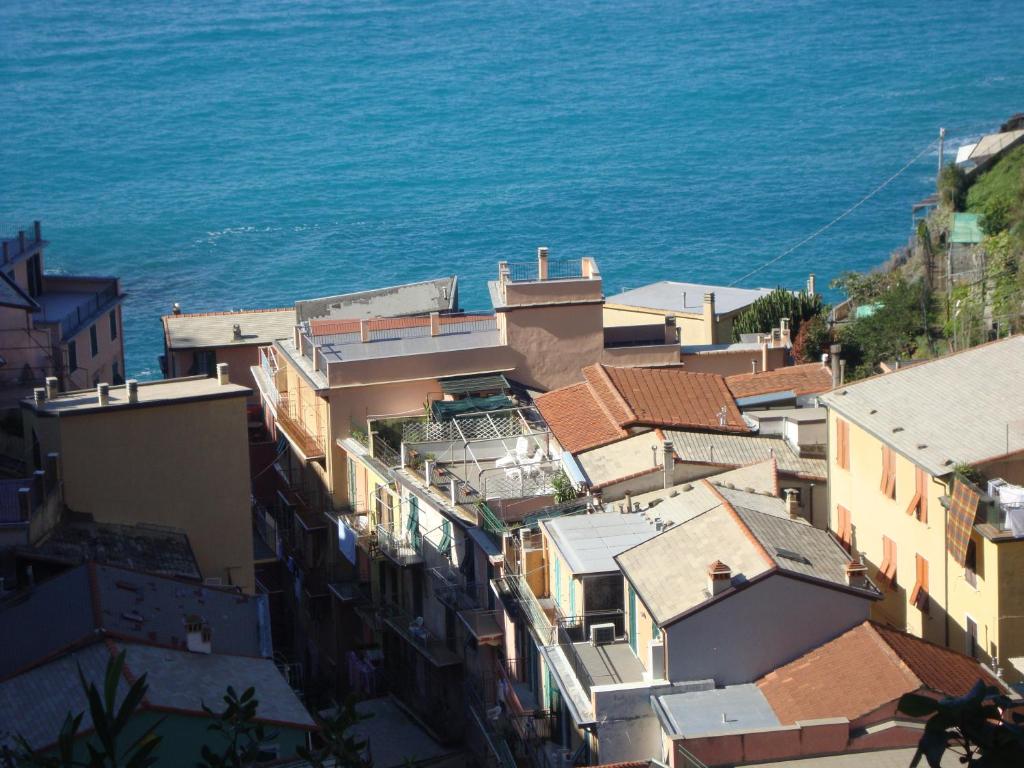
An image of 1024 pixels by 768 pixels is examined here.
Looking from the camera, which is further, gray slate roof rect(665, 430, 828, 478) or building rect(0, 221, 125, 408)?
building rect(0, 221, 125, 408)

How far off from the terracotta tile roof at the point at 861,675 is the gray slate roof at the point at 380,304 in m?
22.0

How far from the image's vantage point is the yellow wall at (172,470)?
2541 cm

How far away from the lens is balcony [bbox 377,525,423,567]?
2906cm

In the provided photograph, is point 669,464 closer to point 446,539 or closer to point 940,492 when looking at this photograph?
point 446,539

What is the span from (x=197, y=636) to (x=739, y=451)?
11.1 m

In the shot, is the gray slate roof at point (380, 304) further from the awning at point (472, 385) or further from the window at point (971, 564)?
the window at point (971, 564)

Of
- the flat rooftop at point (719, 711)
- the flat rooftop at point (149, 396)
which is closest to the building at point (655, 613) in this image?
the flat rooftop at point (719, 711)

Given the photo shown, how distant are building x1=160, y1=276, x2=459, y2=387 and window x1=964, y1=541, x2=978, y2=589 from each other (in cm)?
2137

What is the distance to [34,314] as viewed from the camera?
3750cm

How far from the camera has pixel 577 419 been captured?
29.9 meters

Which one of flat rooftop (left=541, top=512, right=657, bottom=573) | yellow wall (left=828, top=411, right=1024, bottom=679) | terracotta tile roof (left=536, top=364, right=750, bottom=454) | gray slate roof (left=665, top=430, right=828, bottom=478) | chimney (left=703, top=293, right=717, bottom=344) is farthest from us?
chimney (left=703, top=293, right=717, bottom=344)

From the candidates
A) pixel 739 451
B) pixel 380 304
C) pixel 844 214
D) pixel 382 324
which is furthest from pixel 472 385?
pixel 844 214

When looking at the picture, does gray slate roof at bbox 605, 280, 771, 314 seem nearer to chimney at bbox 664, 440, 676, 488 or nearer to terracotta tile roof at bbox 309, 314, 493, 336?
terracotta tile roof at bbox 309, 314, 493, 336

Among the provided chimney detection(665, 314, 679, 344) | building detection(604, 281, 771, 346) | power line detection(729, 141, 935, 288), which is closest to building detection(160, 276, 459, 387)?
building detection(604, 281, 771, 346)
